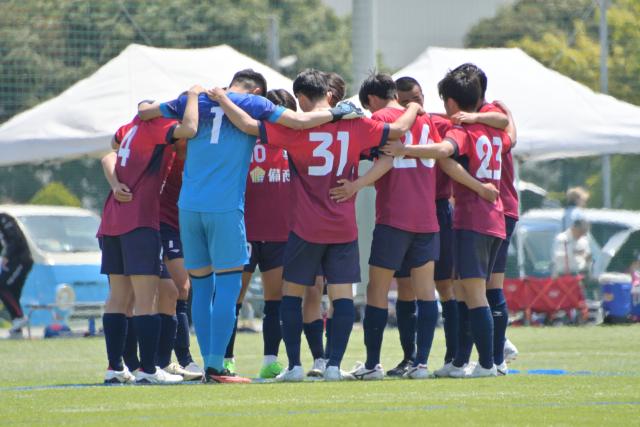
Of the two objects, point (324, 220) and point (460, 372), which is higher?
point (324, 220)

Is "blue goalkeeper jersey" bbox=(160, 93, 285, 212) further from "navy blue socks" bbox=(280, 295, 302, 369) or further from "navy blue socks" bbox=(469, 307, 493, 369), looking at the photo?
"navy blue socks" bbox=(469, 307, 493, 369)

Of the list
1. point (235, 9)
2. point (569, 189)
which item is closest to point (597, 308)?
point (569, 189)

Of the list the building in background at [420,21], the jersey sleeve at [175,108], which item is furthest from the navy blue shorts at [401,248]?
the building in background at [420,21]

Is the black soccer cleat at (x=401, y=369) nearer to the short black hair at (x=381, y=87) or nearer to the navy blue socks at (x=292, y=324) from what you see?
the navy blue socks at (x=292, y=324)

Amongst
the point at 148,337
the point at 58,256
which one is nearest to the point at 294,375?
the point at 148,337

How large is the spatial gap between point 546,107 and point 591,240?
3.73 metres

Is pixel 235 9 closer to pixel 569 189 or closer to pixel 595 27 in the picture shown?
pixel 595 27

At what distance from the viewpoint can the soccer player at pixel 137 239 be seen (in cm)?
868

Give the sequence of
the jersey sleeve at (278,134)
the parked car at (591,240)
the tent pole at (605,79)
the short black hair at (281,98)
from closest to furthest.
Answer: the jersey sleeve at (278,134)
the short black hair at (281,98)
the parked car at (591,240)
the tent pole at (605,79)

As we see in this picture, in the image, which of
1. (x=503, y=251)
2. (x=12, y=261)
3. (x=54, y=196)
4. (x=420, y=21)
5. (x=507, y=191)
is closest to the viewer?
(x=503, y=251)

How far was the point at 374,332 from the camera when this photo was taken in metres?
8.86

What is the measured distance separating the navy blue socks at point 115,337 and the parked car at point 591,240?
35.0 feet

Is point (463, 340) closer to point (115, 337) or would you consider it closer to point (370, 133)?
point (370, 133)

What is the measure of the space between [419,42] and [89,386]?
14.8 meters
